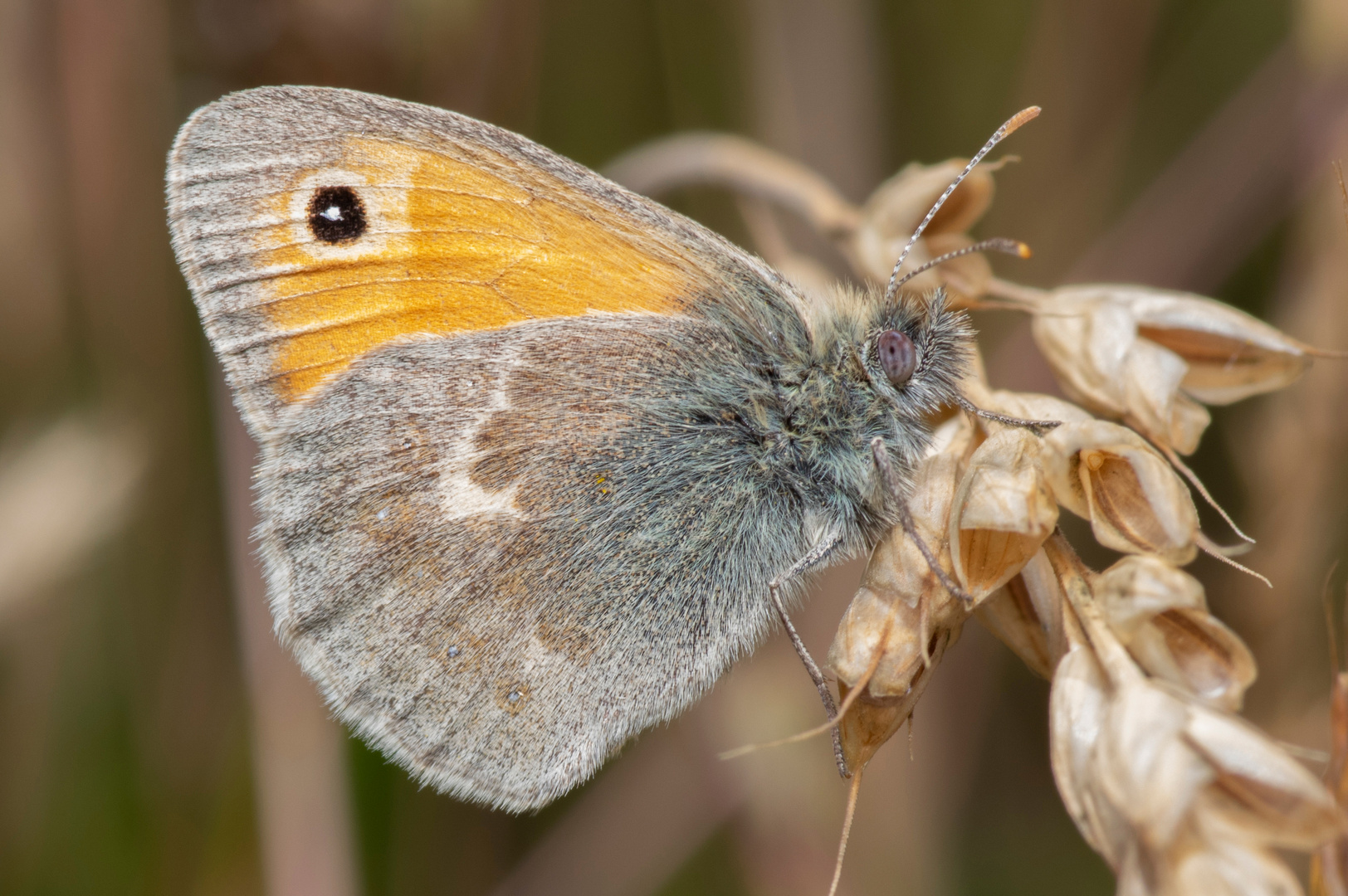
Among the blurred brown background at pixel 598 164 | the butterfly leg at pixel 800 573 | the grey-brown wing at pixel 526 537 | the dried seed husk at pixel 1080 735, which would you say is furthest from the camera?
the blurred brown background at pixel 598 164

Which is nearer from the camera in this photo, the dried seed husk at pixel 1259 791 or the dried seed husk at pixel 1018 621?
the dried seed husk at pixel 1259 791

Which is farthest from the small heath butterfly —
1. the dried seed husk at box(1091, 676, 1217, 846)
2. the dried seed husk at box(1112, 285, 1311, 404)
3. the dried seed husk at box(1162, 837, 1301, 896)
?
the dried seed husk at box(1162, 837, 1301, 896)

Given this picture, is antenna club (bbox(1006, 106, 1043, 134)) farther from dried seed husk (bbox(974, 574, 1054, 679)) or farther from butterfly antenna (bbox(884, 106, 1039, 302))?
dried seed husk (bbox(974, 574, 1054, 679))

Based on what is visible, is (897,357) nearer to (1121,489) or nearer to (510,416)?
(1121,489)

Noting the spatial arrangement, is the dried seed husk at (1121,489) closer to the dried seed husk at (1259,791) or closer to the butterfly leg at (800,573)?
the dried seed husk at (1259,791)

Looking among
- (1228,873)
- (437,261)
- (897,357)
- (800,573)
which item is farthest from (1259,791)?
(437,261)

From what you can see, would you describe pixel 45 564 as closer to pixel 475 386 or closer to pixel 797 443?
pixel 475 386

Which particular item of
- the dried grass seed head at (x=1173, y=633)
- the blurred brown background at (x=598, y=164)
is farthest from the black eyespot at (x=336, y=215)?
the dried grass seed head at (x=1173, y=633)
